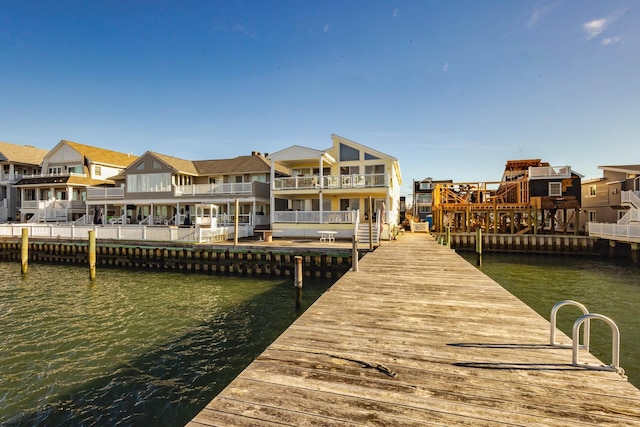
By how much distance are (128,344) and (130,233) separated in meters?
14.6

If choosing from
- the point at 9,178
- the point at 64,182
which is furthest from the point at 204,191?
the point at 9,178

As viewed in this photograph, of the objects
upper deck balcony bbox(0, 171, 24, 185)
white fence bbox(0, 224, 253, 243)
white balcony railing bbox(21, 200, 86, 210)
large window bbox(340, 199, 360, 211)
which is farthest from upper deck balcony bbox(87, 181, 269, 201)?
upper deck balcony bbox(0, 171, 24, 185)

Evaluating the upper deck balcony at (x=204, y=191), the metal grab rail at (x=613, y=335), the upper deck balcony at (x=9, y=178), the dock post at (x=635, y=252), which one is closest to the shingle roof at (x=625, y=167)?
the dock post at (x=635, y=252)

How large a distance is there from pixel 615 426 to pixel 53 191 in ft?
153

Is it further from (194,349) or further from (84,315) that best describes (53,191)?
(194,349)

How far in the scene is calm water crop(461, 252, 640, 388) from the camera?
9.23 metres

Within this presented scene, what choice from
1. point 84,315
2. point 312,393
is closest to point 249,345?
point 312,393

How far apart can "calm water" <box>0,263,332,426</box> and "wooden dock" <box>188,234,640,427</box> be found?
338 cm

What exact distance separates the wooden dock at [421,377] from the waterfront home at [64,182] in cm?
3724

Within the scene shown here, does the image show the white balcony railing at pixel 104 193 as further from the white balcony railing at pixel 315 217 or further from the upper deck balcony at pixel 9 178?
the white balcony railing at pixel 315 217

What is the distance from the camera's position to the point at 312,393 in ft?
11.8

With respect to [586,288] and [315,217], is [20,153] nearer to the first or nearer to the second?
[315,217]

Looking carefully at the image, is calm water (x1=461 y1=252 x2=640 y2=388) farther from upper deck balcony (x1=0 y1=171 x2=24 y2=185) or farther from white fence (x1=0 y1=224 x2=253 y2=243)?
upper deck balcony (x1=0 y1=171 x2=24 y2=185)

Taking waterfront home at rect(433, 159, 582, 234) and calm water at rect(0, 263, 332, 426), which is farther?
waterfront home at rect(433, 159, 582, 234)
